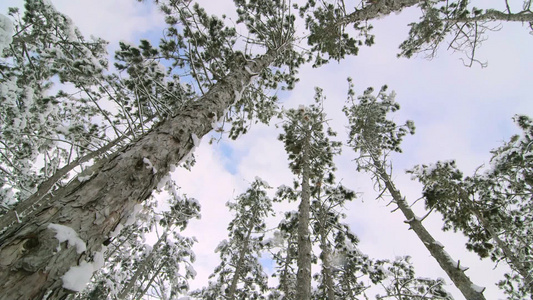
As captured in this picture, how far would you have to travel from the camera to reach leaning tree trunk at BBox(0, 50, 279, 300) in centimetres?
127

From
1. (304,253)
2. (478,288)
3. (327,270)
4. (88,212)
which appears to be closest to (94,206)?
(88,212)

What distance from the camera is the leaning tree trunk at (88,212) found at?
127 cm

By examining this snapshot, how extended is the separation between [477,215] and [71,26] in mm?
15848

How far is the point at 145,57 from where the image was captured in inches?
179

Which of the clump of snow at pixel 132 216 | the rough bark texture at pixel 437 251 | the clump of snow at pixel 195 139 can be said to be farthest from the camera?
the rough bark texture at pixel 437 251

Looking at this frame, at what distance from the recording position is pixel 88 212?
1.68m

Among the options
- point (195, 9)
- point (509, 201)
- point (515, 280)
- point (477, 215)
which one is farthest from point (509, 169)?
point (195, 9)

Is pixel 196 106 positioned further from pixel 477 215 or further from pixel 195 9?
pixel 477 215

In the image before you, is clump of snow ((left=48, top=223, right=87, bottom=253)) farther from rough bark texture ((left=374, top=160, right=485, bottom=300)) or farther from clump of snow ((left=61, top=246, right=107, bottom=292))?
rough bark texture ((left=374, top=160, right=485, bottom=300))

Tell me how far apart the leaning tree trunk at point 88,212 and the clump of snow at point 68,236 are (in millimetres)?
15

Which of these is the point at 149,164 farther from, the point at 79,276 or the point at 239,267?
the point at 239,267

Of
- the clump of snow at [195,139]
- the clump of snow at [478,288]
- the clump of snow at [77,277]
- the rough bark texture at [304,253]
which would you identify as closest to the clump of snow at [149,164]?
the clump of snow at [195,139]

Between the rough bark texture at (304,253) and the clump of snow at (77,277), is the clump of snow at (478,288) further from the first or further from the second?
the clump of snow at (77,277)

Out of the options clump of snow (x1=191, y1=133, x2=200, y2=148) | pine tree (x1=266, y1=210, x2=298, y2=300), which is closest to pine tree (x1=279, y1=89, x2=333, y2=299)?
pine tree (x1=266, y1=210, x2=298, y2=300)
